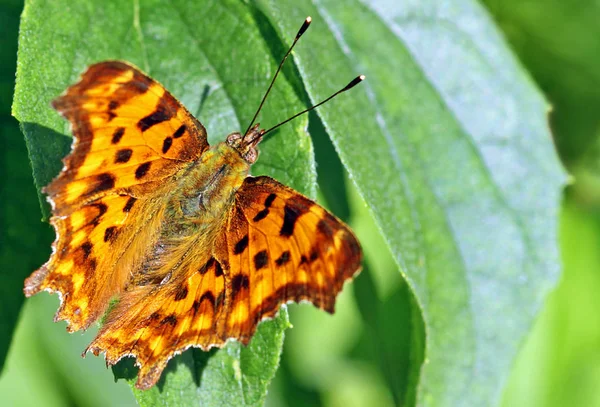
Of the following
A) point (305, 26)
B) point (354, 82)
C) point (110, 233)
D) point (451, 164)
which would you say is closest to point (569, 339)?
point (451, 164)

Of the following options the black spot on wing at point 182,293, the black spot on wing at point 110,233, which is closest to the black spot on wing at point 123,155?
the black spot on wing at point 110,233

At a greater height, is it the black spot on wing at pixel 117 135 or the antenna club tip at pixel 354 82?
the black spot on wing at pixel 117 135

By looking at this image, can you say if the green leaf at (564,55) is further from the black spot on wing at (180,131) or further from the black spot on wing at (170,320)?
the black spot on wing at (170,320)

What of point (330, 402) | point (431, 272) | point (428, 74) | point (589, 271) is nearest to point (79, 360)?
point (330, 402)

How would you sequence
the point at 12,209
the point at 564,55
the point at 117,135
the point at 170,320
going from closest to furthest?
the point at 117,135, the point at 170,320, the point at 12,209, the point at 564,55

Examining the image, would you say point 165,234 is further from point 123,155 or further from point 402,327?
point 402,327

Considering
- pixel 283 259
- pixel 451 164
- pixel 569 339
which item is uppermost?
pixel 283 259
